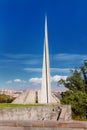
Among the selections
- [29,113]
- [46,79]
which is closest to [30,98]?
[46,79]

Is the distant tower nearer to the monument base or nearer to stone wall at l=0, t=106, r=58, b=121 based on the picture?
the monument base

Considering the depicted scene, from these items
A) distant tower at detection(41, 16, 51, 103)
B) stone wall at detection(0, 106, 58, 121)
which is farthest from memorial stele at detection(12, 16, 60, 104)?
stone wall at detection(0, 106, 58, 121)

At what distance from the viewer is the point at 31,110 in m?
11.6

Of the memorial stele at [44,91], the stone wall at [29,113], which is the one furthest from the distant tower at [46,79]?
the stone wall at [29,113]

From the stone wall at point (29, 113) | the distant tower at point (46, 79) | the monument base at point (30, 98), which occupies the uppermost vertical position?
the distant tower at point (46, 79)

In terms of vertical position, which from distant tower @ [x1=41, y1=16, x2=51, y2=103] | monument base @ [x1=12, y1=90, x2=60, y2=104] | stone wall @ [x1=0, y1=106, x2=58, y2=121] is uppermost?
distant tower @ [x1=41, y1=16, x2=51, y2=103]

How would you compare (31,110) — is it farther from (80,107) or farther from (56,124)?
(56,124)

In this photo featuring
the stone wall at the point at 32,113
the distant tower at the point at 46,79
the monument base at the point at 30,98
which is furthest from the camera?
the monument base at the point at 30,98

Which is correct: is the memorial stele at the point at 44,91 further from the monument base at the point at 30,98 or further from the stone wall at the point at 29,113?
the stone wall at the point at 29,113

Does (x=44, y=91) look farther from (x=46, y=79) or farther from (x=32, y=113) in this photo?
(x=32, y=113)

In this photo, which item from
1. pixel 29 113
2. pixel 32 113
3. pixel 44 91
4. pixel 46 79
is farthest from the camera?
pixel 46 79

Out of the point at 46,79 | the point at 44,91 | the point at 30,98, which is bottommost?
the point at 30,98

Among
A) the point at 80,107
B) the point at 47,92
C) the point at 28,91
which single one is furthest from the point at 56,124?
the point at 28,91

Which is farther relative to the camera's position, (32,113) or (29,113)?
(32,113)
